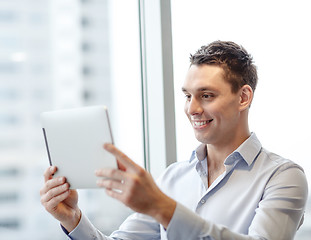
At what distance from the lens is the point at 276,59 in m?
2.38

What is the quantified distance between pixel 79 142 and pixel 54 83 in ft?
2.80

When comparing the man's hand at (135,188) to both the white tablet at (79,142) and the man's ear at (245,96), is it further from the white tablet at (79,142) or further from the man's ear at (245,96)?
the man's ear at (245,96)

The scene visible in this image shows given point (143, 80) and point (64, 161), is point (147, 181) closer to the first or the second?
point (64, 161)

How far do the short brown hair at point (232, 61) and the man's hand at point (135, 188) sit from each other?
2.15ft

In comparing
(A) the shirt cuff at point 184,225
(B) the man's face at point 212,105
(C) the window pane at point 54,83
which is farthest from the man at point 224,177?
(C) the window pane at point 54,83

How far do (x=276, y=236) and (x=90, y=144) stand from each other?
0.67 meters

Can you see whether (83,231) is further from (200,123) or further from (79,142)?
(200,123)

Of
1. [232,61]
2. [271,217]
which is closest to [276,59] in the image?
[232,61]

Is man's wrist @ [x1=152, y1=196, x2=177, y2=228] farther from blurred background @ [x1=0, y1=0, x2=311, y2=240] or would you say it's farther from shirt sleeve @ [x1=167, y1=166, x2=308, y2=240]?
blurred background @ [x1=0, y1=0, x2=311, y2=240]

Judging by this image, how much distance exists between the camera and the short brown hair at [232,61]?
1726 millimetres

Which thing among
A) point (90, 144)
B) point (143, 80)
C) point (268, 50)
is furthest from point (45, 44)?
point (268, 50)

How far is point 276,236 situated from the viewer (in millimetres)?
1438

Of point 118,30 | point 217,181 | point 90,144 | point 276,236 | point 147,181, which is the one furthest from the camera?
point 118,30

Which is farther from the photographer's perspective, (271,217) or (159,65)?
(159,65)
